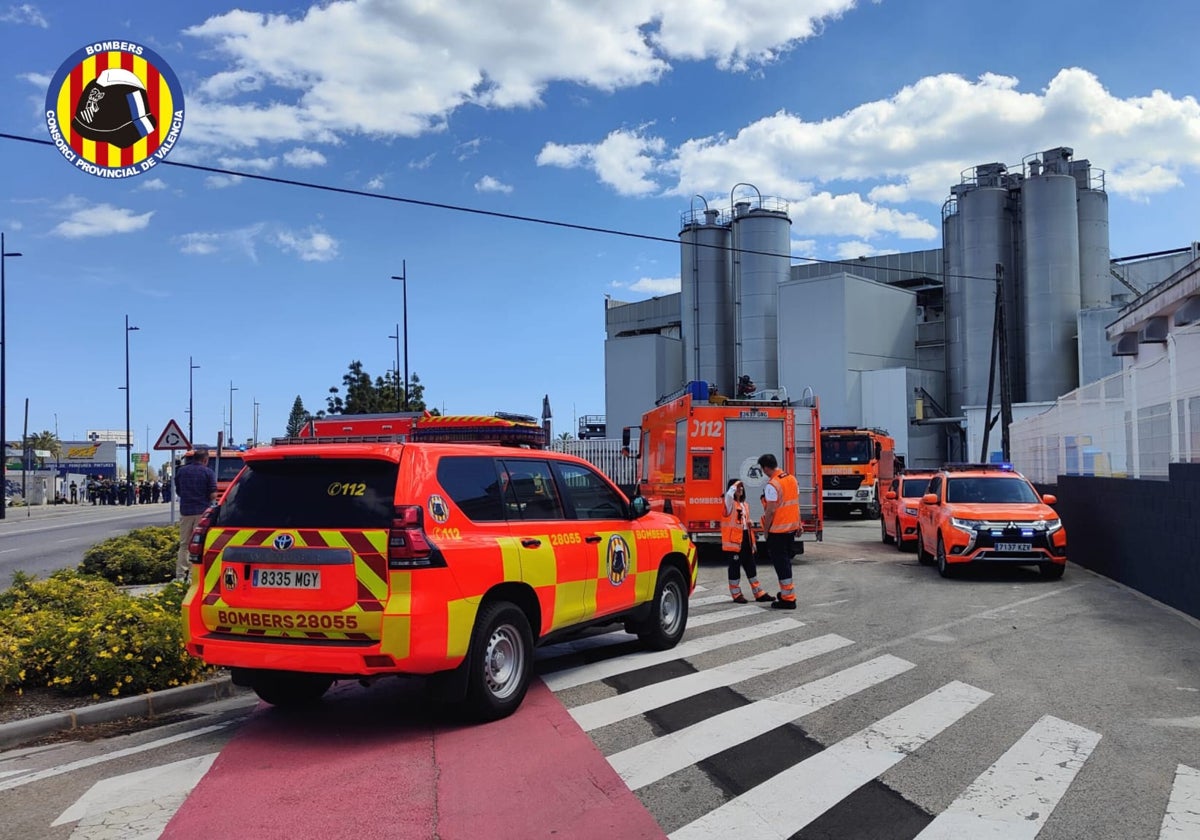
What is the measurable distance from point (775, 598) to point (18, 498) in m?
64.4

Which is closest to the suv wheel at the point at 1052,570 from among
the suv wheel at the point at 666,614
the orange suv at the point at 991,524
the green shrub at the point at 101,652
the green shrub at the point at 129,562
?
the orange suv at the point at 991,524

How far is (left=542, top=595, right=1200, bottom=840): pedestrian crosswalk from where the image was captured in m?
4.61

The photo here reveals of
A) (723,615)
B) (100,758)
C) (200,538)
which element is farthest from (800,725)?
(723,615)

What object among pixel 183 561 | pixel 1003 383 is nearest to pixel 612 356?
pixel 1003 383

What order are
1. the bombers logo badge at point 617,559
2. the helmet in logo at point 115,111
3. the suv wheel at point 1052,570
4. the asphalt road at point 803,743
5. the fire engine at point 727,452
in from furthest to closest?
the fire engine at point 727,452 < the suv wheel at point 1052,570 < the helmet in logo at point 115,111 < the bombers logo badge at point 617,559 < the asphalt road at point 803,743

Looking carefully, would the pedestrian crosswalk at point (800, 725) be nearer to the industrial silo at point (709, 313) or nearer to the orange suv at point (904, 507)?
the orange suv at point (904, 507)

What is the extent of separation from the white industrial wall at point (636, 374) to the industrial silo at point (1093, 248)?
72.9 ft

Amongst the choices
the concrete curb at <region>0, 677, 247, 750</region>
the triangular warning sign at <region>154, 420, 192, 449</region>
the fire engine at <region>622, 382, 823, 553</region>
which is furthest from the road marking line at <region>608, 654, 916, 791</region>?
the triangular warning sign at <region>154, 420, 192, 449</region>

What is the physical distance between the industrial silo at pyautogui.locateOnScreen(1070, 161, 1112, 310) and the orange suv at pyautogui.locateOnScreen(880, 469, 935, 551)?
2928 cm

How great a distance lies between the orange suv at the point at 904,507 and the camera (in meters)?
18.7

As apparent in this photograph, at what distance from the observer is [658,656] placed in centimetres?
869

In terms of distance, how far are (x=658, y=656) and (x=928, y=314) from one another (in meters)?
51.7

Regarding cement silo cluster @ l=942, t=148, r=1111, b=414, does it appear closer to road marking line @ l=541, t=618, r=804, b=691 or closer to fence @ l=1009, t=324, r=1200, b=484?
fence @ l=1009, t=324, r=1200, b=484

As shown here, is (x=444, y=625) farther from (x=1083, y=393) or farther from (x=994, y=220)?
(x=994, y=220)
